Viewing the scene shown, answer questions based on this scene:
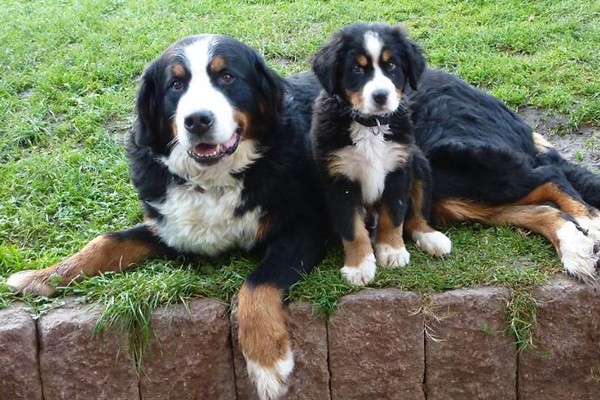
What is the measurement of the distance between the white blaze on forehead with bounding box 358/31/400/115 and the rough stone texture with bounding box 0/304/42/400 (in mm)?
1901

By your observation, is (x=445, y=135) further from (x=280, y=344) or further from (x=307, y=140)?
(x=280, y=344)

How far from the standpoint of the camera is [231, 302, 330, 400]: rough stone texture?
11.5ft

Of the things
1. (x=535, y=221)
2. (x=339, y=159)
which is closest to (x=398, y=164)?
(x=339, y=159)

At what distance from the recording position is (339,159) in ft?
11.9

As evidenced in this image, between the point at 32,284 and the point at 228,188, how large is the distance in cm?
109

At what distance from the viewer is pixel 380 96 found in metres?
3.32

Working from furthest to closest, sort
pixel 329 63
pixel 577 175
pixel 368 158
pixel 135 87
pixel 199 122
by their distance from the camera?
pixel 135 87
pixel 577 175
pixel 368 158
pixel 329 63
pixel 199 122

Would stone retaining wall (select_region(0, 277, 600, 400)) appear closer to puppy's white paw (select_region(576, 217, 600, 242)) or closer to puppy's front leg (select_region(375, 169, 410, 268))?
puppy's front leg (select_region(375, 169, 410, 268))

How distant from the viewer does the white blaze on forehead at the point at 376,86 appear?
334cm

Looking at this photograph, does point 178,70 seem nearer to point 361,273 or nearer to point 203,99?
point 203,99

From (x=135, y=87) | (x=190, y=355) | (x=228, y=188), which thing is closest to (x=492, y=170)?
(x=228, y=188)

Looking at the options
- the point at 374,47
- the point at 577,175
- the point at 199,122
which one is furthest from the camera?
the point at 577,175

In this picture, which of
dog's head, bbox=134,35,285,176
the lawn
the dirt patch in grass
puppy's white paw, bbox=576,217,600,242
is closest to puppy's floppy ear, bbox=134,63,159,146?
dog's head, bbox=134,35,285,176

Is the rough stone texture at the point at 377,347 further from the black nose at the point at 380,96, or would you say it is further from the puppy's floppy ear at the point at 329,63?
the puppy's floppy ear at the point at 329,63
